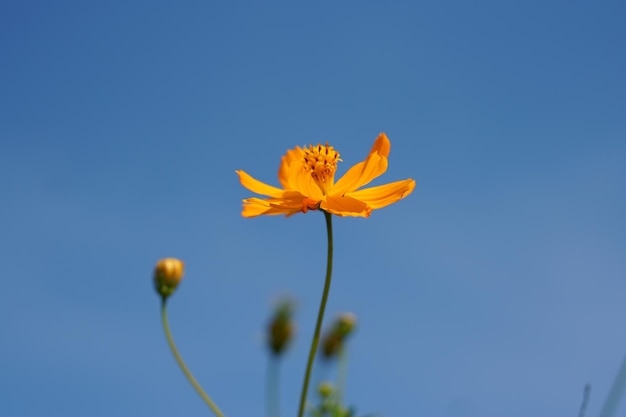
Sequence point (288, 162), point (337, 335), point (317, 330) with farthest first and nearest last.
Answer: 1. point (337, 335)
2. point (288, 162)
3. point (317, 330)

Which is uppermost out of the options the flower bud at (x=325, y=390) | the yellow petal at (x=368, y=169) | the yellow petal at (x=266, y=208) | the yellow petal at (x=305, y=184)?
the yellow petal at (x=368, y=169)

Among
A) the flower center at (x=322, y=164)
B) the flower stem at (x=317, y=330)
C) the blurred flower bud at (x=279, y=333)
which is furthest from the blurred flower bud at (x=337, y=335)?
the flower stem at (x=317, y=330)

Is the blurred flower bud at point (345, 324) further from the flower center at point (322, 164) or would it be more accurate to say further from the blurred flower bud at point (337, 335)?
the flower center at point (322, 164)

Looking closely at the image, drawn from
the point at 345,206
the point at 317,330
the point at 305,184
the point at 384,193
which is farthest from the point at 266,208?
the point at 317,330

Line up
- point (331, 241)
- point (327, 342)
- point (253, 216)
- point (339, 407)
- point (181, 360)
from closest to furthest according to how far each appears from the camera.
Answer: point (181, 360)
point (331, 241)
point (253, 216)
point (339, 407)
point (327, 342)

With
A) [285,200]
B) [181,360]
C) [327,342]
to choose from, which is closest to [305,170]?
[285,200]

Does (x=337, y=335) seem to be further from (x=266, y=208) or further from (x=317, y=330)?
(x=317, y=330)

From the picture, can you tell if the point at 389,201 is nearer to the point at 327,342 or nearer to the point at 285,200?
the point at 285,200
